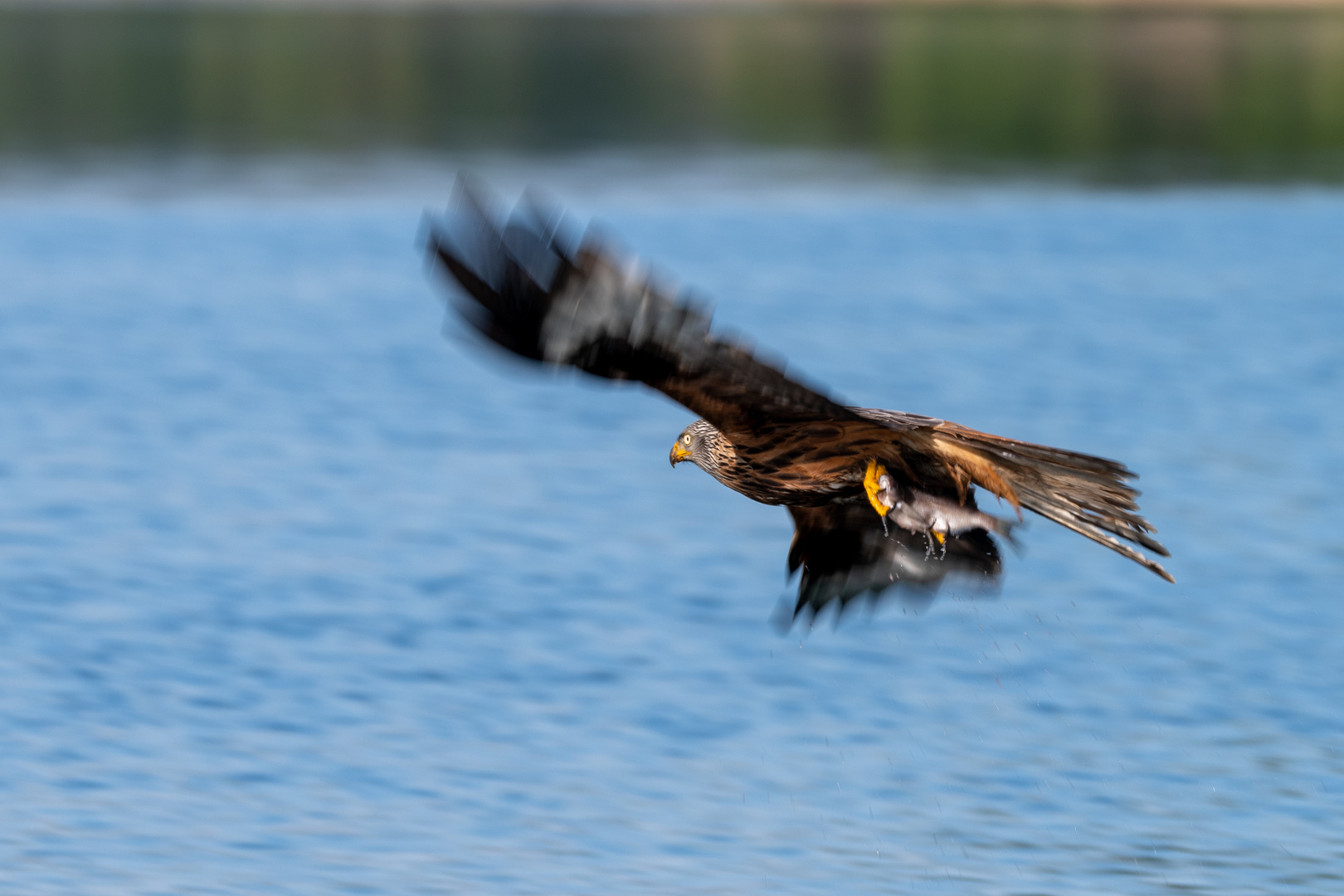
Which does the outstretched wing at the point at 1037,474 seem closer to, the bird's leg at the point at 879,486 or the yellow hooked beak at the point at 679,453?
the bird's leg at the point at 879,486

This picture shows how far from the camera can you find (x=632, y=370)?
6406mm

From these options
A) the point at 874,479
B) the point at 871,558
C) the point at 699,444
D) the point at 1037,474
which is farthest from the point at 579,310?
the point at 871,558

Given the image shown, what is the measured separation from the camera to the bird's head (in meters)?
7.17

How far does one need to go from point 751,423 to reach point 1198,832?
3436mm

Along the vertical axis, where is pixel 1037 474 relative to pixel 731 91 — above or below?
below

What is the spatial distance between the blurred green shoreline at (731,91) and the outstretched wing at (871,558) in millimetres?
23351

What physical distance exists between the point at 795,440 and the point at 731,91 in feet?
128

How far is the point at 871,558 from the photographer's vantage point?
829 centimetres

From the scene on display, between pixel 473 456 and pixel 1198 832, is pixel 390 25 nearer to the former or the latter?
pixel 473 456

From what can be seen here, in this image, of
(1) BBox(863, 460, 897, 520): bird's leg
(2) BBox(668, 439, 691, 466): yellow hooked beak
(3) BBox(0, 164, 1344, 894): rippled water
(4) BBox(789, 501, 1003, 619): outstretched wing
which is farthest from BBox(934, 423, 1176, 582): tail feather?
(3) BBox(0, 164, 1344, 894): rippled water

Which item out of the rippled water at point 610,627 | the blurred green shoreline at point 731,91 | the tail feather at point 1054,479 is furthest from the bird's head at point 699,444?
the blurred green shoreline at point 731,91

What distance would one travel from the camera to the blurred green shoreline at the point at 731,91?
34.7 meters

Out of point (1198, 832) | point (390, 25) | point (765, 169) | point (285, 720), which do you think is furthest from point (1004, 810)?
point (390, 25)

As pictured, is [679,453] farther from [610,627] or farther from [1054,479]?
[610,627]
